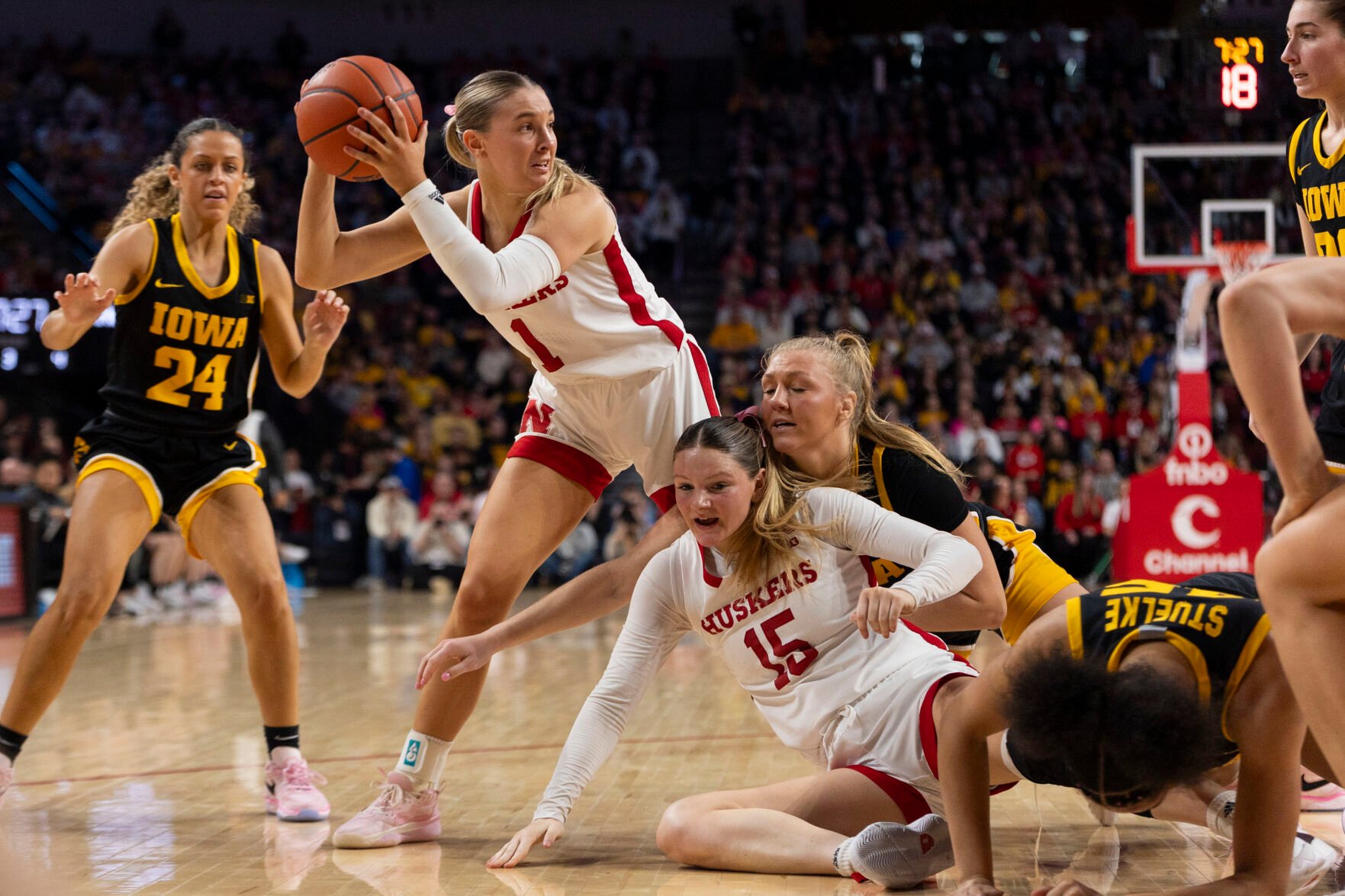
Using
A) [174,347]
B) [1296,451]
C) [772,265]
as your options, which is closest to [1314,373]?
[1296,451]

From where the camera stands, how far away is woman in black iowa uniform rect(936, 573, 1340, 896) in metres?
2.30

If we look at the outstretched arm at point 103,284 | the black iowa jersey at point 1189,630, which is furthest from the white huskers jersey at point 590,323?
the black iowa jersey at point 1189,630

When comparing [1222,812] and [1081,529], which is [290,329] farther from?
[1081,529]

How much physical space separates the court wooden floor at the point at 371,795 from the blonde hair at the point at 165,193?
1.86 metres

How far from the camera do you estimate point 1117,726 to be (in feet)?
7.52

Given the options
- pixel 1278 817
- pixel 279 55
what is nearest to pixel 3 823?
pixel 1278 817

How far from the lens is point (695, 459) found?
3.22 meters

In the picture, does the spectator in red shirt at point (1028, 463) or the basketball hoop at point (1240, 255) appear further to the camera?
the spectator in red shirt at point (1028, 463)

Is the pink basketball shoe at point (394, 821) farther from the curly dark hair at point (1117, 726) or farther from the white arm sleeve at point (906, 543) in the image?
the curly dark hair at point (1117, 726)

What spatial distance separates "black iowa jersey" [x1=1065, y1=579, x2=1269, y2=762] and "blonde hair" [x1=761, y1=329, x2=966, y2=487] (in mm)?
844

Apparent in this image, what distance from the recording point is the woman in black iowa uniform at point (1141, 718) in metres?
2.30

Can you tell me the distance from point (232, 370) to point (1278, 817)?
3219mm

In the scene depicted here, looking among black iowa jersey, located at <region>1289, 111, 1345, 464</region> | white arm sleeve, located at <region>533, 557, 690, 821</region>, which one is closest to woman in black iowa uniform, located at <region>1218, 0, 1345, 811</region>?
black iowa jersey, located at <region>1289, 111, 1345, 464</region>

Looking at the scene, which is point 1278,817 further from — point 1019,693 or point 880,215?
point 880,215
